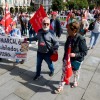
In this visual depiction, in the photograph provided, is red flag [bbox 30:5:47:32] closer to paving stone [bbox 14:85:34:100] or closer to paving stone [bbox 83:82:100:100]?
paving stone [bbox 14:85:34:100]

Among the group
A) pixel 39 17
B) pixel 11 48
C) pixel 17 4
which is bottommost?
pixel 17 4

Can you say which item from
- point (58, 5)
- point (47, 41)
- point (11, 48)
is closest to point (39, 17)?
point (11, 48)

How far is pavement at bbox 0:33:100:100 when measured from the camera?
4.33 m

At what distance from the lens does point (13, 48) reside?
5.78 metres

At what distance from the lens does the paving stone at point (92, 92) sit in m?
4.34

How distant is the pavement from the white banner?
41 cm

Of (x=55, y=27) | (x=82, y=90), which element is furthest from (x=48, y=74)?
(x=55, y=27)

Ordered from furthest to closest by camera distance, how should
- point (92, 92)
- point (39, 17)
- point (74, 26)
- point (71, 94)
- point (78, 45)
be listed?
1. point (39, 17)
2. point (92, 92)
3. point (71, 94)
4. point (78, 45)
5. point (74, 26)

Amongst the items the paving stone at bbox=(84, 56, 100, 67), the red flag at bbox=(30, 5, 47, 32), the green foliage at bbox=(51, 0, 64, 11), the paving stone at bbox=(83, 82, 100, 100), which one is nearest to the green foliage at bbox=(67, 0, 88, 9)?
the green foliage at bbox=(51, 0, 64, 11)

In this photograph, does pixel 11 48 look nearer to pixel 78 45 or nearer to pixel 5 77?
pixel 5 77

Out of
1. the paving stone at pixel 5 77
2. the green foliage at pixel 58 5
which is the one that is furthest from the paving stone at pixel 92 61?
the green foliage at pixel 58 5

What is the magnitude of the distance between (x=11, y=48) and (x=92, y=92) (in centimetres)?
277

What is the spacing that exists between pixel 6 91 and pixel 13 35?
81.3 inches

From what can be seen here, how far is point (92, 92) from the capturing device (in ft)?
14.9
